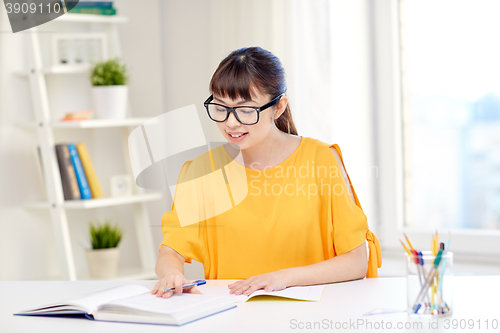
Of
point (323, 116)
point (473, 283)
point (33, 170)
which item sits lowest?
point (473, 283)

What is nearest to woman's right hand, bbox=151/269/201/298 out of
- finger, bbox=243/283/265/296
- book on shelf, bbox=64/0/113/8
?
finger, bbox=243/283/265/296

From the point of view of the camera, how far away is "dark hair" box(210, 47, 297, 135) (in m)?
1.54

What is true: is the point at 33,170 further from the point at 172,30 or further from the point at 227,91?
the point at 227,91

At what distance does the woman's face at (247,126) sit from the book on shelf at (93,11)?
4.19 ft

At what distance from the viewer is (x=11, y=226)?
245 centimetres

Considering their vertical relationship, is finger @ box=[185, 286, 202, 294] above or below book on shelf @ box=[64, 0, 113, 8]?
below

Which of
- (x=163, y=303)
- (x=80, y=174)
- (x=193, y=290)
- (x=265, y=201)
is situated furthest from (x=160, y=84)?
(x=163, y=303)

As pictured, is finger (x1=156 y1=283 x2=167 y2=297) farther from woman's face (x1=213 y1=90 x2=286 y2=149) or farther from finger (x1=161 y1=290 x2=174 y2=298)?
woman's face (x1=213 y1=90 x2=286 y2=149)

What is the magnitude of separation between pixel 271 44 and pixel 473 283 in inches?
56.1

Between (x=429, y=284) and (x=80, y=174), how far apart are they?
179 centimetres

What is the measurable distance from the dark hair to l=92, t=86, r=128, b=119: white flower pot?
1.02 meters

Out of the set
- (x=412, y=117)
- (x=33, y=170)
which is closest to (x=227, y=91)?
(x=412, y=117)

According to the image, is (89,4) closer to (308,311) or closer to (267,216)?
(267,216)

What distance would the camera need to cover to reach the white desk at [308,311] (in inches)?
41.6
